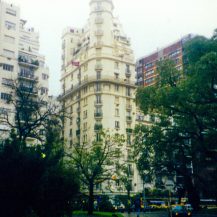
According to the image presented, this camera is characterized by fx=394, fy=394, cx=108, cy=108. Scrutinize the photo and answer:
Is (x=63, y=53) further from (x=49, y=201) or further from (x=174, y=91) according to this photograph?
(x=49, y=201)

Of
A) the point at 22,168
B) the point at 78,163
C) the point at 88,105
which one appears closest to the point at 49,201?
the point at 22,168

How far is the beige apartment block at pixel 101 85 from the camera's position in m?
74.1

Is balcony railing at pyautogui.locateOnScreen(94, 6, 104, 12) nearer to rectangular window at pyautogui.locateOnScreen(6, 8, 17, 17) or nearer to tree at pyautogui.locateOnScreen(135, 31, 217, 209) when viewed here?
rectangular window at pyautogui.locateOnScreen(6, 8, 17, 17)

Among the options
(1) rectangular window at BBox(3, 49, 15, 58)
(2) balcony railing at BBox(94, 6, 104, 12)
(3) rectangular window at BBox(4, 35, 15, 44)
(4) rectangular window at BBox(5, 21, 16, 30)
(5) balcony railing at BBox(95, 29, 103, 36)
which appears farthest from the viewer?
(2) balcony railing at BBox(94, 6, 104, 12)

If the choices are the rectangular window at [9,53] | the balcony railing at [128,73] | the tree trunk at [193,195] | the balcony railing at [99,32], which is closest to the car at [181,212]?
the tree trunk at [193,195]

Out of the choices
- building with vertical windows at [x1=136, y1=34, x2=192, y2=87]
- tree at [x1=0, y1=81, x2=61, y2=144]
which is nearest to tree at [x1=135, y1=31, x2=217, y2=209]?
tree at [x1=0, y1=81, x2=61, y2=144]

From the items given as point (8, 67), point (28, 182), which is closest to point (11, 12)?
point (8, 67)

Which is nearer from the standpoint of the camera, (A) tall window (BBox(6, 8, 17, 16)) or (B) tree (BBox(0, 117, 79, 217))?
(B) tree (BBox(0, 117, 79, 217))

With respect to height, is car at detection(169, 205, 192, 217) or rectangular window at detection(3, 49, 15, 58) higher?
rectangular window at detection(3, 49, 15, 58)

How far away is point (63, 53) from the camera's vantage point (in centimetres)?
9150

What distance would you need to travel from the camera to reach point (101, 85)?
7512 cm

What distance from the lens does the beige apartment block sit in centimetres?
7406

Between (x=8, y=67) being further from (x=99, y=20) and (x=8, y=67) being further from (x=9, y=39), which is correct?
(x=99, y=20)

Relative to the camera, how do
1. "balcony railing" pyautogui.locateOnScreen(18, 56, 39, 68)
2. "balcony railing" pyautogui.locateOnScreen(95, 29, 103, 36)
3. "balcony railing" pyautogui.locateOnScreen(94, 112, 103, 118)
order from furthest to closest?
1. "balcony railing" pyautogui.locateOnScreen(95, 29, 103, 36)
2. "balcony railing" pyautogui.locateOnScreen(94, 112, 103, 118)
3. "balcony railing" pyautogui.locateOnScreen(18, 56, 39, 68)
